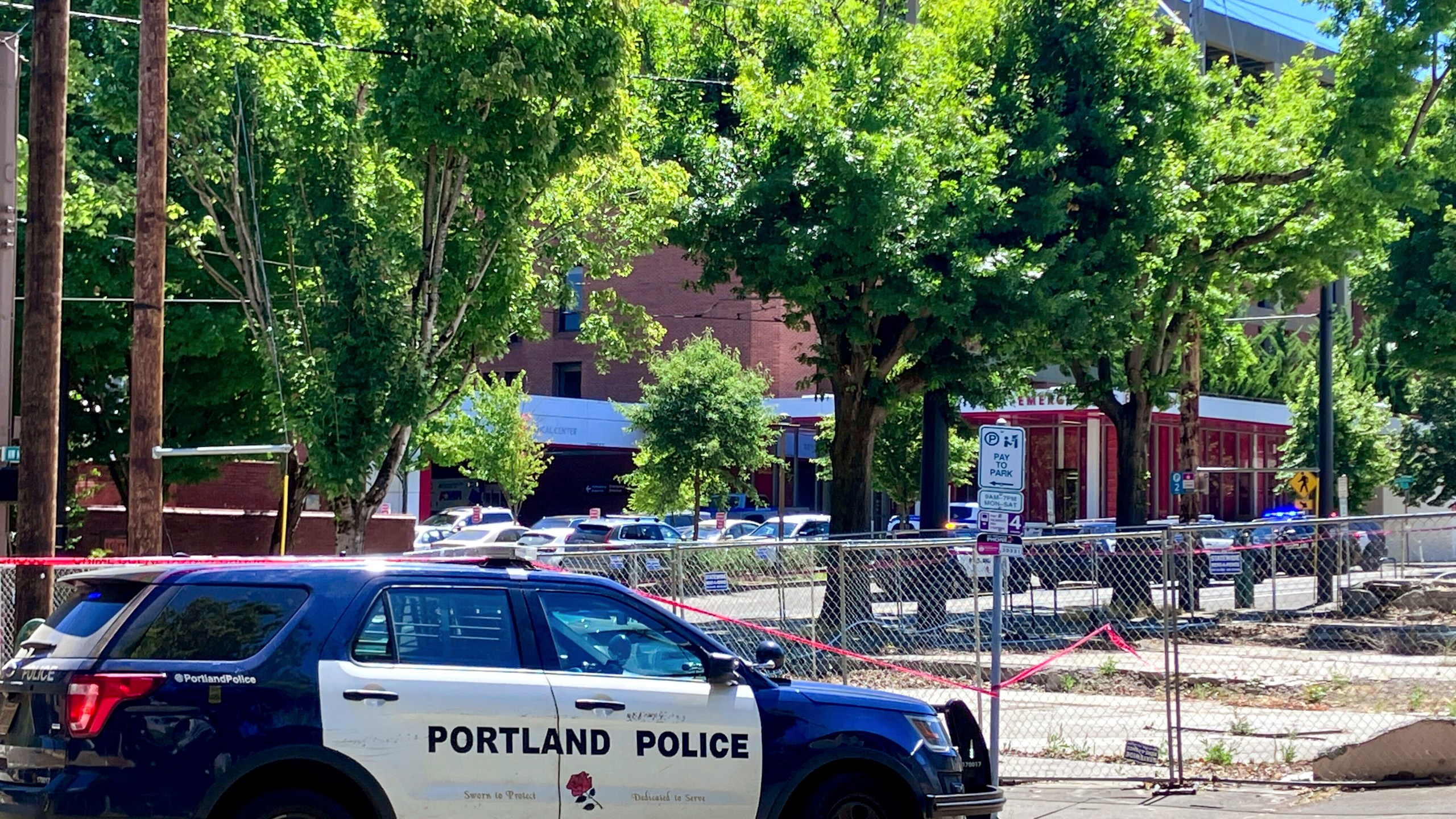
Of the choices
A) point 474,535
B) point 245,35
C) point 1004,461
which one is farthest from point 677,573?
point 474,535

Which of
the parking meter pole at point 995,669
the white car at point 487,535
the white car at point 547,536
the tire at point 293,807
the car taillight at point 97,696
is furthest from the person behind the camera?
the white car at point 487,535

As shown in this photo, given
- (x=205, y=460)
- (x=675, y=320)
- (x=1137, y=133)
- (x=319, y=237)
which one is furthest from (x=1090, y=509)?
(x=319, y=237)

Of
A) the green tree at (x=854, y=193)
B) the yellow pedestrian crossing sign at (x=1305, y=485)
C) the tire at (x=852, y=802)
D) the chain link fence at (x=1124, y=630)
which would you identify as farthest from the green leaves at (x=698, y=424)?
the tire at (x=852, y=802)

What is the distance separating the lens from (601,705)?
6.96 metres

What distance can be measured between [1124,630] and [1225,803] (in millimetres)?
7883

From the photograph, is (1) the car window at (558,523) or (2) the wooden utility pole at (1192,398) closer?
(2) the wooden utility pole at (1192,398)

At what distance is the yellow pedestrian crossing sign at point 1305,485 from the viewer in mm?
30266

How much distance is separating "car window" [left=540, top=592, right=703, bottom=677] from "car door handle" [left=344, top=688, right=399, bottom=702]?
88 centimetres

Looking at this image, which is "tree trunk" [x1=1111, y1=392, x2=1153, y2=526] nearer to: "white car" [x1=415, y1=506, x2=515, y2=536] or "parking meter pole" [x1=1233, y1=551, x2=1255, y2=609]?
"parking meter pole" [x1=1233, y1=551, x2=1255, y2=609]

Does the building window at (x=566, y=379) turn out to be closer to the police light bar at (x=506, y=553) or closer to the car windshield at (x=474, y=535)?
the car windshield at (x=474, y=535)

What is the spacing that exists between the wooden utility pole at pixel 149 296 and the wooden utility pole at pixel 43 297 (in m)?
0.66

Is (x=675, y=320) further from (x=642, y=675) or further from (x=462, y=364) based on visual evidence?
(x=642, y=675)

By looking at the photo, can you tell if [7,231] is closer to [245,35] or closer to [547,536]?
[245,35]

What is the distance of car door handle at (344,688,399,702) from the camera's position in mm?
6469
